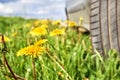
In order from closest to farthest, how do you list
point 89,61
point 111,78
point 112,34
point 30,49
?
point 30,49 → point 111,78 → point 112,34 → point 89,61

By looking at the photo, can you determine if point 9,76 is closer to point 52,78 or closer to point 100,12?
point 52,78

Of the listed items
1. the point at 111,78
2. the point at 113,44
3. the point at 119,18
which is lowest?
the point at 111,78

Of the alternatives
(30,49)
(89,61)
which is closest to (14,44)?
(89,61)

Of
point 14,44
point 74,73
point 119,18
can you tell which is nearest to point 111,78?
point 74,73

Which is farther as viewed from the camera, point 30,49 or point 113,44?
point 113,44

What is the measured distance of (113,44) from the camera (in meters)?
2.45

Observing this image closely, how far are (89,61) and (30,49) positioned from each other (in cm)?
96

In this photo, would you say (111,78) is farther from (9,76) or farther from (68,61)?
(9,76)

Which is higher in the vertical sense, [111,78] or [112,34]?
[112,34]

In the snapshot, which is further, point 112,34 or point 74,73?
point 112,34

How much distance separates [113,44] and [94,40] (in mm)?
169

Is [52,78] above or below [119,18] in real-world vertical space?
below

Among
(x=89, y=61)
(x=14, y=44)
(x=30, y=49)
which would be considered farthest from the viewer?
(x=14, y=44)

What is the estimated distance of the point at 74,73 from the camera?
2.28 m
